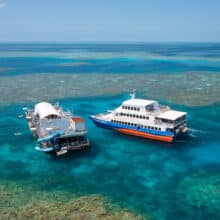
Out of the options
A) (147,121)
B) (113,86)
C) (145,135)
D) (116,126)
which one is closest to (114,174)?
(145,135)

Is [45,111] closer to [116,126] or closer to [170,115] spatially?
[116,126]

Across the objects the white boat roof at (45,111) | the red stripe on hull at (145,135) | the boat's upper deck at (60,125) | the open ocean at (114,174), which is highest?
the white boat roof at (45,111)

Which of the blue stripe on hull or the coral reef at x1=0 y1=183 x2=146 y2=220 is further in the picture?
the blue stripe on hull

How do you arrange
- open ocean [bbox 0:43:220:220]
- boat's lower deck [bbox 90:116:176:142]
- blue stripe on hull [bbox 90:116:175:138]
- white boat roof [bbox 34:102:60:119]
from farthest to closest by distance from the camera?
1. blue stripe on hull [bbox 90:116:175:138]
2. boat's lower deck [bbox 90:116:176:142]
3. white boat roof [bbox 34:102:60:119]
4. open ocean [bbox 0:43:220:220]

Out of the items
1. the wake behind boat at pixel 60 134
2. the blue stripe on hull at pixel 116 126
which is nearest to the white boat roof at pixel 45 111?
the wake behind boat at pixel 60 134

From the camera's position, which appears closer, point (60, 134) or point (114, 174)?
point (114, 174)

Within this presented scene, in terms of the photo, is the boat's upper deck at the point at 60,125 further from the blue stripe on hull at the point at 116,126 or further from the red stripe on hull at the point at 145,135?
the red stripe on hull at the point at 145,135

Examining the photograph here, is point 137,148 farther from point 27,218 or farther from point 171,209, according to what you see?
point 27,218

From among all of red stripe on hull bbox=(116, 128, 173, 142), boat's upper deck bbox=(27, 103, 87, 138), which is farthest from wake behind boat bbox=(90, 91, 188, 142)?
boat's upper deck bbox=(27, 103, 87, 138)

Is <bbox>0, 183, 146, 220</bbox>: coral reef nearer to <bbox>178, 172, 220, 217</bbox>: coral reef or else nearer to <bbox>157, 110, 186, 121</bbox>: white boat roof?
<bbox>178, 172, 220, 217</bbox>: coral reef
